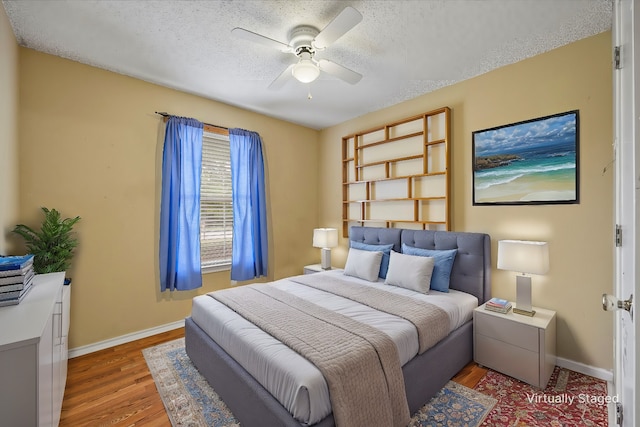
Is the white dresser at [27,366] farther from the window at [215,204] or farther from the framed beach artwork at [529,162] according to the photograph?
the framed beach artwork at [529,162]

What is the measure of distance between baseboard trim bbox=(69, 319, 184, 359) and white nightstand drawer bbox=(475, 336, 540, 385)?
10.6ft

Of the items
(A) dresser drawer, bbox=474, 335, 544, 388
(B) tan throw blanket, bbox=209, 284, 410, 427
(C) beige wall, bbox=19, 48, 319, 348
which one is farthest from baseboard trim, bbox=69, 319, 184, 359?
(A) dresser drawer, bbox=474, 335, 544, 388

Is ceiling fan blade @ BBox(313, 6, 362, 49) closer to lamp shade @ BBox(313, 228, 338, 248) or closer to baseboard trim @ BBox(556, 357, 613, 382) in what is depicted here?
lamp shade @ BBox(313, 228, 338, 248)

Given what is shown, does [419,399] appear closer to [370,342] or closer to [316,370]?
[370,342]

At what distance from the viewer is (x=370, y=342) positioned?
1658 mm

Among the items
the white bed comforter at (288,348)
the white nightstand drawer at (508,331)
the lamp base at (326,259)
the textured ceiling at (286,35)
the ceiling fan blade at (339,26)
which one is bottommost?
the white nightstand drawer at (508,331)

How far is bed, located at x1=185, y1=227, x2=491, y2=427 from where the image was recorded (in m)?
1.42

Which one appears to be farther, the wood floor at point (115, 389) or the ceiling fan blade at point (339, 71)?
the ceiling fan blade at point (339, 71)

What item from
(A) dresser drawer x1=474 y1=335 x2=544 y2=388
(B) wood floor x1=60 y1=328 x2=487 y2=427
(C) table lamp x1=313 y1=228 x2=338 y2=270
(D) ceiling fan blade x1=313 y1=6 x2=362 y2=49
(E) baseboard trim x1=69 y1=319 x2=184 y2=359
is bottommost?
(B) wood floor x1=60 y1=328 x2=487 y2=427

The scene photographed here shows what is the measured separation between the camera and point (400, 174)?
357cm

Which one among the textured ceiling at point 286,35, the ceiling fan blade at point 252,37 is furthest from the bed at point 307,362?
the ceiling fan blade at point 252,37

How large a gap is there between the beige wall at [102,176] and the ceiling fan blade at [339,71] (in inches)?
74.1

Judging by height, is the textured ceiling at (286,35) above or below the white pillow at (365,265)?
above

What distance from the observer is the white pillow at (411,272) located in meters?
2.68
